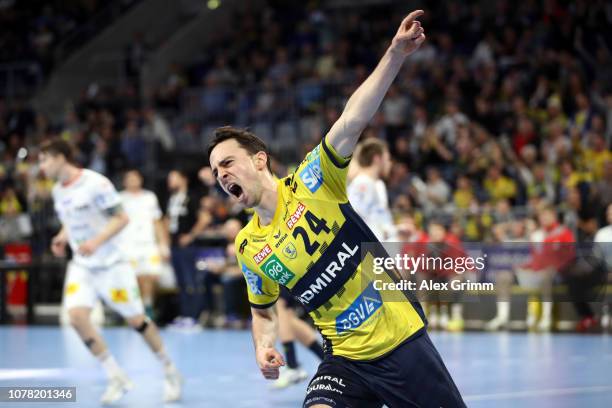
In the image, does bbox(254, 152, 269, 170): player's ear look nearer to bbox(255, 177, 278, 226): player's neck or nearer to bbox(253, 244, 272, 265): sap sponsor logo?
bbox(255, 177, 278, 226): player's neck

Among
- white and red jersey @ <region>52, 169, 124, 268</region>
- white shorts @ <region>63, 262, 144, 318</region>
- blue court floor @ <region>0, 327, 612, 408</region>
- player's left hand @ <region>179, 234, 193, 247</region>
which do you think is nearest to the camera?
blue court floor @ <region>0, 327, 612, 408</region>

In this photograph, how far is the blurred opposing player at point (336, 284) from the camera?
4.58 meters

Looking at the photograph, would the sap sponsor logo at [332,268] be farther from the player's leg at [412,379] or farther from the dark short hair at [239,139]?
the dark short hair at [239,139]

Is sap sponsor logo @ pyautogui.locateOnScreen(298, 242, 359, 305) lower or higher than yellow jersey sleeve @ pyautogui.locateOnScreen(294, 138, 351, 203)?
lower

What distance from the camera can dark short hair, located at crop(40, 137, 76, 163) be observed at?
9578mm

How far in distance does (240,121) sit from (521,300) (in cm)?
908

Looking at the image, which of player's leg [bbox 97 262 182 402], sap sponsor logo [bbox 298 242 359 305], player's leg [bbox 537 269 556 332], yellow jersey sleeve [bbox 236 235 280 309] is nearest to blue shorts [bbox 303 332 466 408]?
sap sponsor logo [bbox 298 242 359 305]

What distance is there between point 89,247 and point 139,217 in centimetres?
735

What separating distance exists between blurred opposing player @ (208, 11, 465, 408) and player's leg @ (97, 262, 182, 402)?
4.80 m

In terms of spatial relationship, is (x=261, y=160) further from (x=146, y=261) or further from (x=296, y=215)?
(x=146, y=261)

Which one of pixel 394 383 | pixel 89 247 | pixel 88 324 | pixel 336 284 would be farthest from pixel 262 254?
pixel 88 324

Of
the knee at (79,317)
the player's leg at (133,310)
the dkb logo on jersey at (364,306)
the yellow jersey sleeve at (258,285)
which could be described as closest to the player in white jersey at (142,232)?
the player's leg at (133,310)

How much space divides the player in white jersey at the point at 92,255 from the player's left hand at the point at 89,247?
0.06ft

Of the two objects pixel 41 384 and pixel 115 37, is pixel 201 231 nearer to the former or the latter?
pixel 41 384
